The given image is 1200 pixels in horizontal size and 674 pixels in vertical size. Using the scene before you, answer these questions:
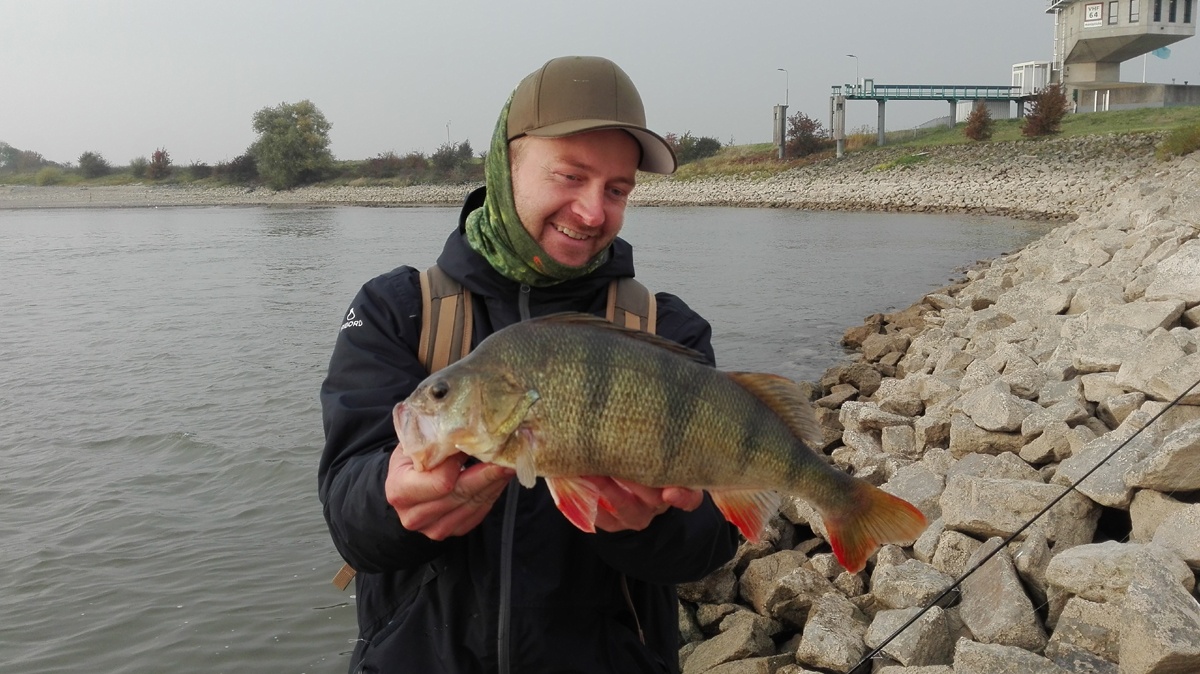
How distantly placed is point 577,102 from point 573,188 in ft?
0.82

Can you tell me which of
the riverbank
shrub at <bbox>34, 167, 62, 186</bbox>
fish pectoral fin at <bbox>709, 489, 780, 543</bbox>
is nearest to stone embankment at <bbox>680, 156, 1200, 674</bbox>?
fish pectoral fin at <bbox>709, 489, 780, 543</bbox>

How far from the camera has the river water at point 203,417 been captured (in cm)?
586

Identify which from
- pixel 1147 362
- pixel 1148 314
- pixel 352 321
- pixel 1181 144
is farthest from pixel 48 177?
pixel 352 321

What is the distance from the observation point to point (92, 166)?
104 meters

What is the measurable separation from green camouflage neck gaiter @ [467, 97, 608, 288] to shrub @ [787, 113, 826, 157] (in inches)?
2469

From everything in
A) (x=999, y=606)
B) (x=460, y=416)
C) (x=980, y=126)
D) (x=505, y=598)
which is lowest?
(x=999, y=606)

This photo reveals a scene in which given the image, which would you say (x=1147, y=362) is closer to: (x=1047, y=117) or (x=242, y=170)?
(x=1047, y=117)

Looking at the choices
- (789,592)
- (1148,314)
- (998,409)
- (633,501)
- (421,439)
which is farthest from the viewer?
(1148,314)

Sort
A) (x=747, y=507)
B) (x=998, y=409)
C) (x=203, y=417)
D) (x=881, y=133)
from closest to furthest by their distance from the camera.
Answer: (x=747, y=507)
(x=998, y=409)
(x=203, y=417)
(x=881, y=133)

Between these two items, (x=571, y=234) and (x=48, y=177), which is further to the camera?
(x=48, y=177)

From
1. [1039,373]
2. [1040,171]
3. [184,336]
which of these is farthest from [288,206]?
[1039,373]

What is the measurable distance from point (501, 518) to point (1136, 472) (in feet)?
10.6

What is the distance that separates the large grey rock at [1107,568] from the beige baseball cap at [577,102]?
2487mm

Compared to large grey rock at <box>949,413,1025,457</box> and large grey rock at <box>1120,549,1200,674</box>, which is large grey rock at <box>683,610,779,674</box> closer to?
large grey rock at <box>1120,549,1200,674</box>
